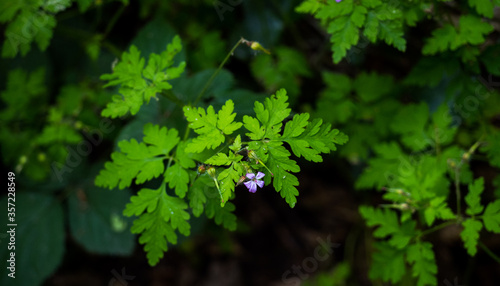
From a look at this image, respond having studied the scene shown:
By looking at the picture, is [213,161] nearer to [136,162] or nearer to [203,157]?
[203,157]

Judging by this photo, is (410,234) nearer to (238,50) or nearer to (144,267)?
(238,50)

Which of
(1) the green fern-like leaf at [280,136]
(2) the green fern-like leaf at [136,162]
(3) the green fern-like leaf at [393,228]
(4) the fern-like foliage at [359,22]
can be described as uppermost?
(4) the fern-like foliage at [359,22]

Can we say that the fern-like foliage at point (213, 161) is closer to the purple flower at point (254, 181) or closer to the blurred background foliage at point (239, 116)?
the purple flower at point (254, 181)

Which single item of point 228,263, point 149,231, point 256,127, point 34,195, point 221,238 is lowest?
point 228,263

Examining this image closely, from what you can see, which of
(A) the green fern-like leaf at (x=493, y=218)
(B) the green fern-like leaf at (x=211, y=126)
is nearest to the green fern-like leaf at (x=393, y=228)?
(A) the green fern-like leaf at (x=493, y=218)

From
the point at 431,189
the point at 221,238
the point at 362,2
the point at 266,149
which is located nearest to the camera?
the point at 266,149

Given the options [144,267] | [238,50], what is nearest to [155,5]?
[238,50]

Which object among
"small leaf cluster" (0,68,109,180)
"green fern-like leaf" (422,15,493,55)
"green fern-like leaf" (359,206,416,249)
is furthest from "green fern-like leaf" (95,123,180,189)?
"green fern-like leaf" (422,15,493,55)

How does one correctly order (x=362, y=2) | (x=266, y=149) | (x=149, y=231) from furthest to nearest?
1. (x=362, y=2)
2. (x=149, y=231)
3. (x=266, y=149)

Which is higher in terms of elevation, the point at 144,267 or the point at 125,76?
the point at 125,76

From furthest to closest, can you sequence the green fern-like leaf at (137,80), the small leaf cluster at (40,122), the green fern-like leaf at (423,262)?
1. the small leaf cluster at (40,122)
2. the green fern-like leaf at (423,262)
3. the green fern-like leaf at (137,80)
